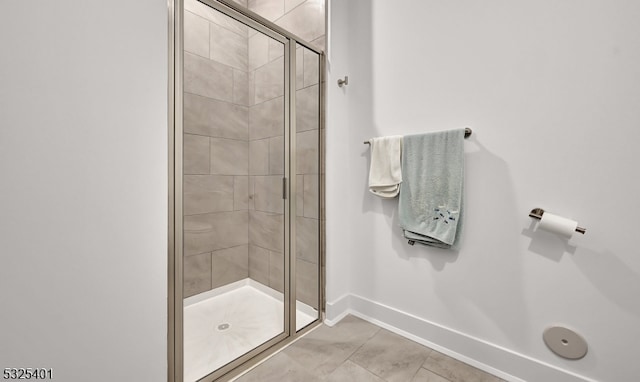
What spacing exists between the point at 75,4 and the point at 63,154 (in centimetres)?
A: 44

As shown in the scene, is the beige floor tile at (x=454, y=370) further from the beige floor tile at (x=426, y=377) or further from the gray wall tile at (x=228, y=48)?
the gray wall tile at (x=228, y=48)

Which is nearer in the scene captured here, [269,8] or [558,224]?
[558,224]

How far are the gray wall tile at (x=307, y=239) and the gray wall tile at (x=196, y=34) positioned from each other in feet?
3.49

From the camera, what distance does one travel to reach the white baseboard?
3.81ft

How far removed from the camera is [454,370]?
4.24 ft

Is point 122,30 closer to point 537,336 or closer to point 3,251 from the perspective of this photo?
point 3,251

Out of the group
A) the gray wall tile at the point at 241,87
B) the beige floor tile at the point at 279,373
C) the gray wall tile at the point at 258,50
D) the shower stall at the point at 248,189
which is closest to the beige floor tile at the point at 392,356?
the beige floor tile at the point at 279,373

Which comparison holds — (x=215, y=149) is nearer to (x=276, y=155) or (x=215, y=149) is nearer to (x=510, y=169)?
(x=276, y=155)

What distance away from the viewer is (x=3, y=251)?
0.68 meters

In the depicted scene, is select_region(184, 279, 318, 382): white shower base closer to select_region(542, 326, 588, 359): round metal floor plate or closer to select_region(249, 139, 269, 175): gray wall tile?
select_region(249, 139, 269, 175): gray wall tile

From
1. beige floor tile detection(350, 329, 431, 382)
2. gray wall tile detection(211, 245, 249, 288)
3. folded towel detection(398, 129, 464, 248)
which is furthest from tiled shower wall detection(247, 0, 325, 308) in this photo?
folded towel detection(398, 129, 464, 248)

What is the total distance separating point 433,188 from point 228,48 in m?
1.46

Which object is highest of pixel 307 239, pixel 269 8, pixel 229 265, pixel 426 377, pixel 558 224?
pixel 269 8

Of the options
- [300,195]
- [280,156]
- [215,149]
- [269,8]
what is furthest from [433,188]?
[269,8]
